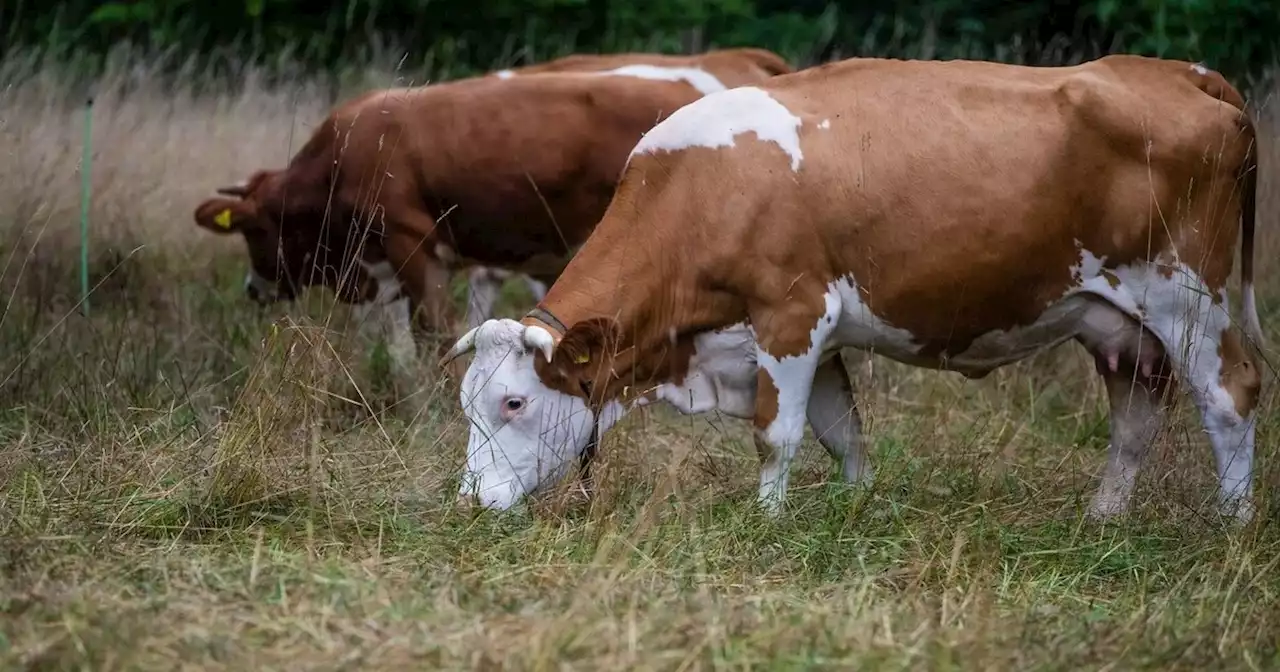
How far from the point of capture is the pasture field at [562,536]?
4.01 metres

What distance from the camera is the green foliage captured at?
506 inches

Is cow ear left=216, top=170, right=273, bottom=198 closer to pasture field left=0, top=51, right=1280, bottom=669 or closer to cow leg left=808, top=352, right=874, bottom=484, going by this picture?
pasture field left=0, top=51, right=1280, bottom=669

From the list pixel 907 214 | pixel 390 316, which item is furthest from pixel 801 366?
pixel 390 316

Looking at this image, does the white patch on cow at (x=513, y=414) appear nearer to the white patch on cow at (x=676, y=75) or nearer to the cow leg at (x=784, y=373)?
the cow leg at (x=784, y=373)

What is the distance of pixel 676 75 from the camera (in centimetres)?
809

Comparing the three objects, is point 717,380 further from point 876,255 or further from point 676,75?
point 676,75

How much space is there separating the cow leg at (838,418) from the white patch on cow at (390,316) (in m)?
2.15

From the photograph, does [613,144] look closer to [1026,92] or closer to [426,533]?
[1026,92]

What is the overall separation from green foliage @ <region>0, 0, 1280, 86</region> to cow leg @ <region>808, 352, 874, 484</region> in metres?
6.42

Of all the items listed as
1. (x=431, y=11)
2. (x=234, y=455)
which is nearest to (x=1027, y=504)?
(x=234, y=455)

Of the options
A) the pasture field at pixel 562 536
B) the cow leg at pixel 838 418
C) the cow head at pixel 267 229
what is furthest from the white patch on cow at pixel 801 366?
the cow head at pixel 267 229

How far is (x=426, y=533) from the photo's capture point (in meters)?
5.02

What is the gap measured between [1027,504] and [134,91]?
682 centimetres

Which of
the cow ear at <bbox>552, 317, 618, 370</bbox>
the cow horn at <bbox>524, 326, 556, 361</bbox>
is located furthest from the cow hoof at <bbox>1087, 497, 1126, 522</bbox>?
the cow horn at <bbox>524, 326, 556, 361</bbox>
